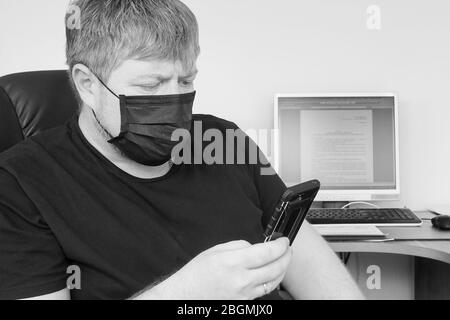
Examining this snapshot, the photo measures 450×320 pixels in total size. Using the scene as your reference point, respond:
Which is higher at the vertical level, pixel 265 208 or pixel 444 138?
pixel 444 138

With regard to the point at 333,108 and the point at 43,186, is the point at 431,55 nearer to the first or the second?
the point at 333,108

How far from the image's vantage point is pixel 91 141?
1065 millimetres

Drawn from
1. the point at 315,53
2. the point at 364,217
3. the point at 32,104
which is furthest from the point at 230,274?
the point at 315,53

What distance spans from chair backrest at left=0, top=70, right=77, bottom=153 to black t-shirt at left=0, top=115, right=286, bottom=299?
0.50 ft

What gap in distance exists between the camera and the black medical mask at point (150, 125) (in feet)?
3.38

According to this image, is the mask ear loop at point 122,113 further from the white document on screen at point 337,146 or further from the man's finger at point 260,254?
the white document on screen at point 337,146

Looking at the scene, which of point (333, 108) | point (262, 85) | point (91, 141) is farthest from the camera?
point (262, 85)

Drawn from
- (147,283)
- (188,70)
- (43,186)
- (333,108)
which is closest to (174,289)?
(147,283)

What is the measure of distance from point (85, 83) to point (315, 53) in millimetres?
1125

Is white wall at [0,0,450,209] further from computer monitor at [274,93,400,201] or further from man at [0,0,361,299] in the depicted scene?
man at [0,0,361,299]

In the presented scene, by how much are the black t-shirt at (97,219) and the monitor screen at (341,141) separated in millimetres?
790

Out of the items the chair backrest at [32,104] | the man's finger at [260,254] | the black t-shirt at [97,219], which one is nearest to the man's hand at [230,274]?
the man's finger at [260,254]

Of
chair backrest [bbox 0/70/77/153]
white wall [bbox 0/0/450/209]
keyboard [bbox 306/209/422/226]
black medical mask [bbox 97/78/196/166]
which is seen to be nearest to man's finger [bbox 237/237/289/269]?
black medical mask [bbox 97/78/196/166]

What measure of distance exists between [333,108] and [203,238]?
3.24ft
